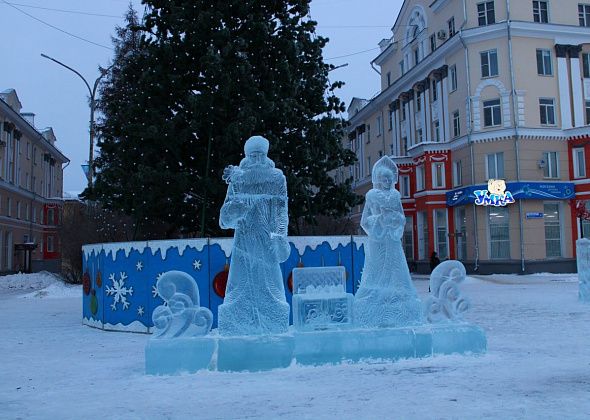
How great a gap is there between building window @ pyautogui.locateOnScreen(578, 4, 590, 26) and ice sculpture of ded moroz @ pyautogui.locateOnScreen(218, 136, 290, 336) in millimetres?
32965

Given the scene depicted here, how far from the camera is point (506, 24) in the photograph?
32.8m

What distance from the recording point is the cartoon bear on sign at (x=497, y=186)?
1270 inches

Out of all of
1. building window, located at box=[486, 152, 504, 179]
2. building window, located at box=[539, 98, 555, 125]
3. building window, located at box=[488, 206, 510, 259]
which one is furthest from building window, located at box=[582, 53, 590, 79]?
building window, located at box=[488, 206, 510, 259]

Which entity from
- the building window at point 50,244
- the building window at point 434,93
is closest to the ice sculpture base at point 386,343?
the building window at point 434,93

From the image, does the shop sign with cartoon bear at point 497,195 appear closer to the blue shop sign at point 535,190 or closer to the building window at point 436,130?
the blue shop sign at point 535,190

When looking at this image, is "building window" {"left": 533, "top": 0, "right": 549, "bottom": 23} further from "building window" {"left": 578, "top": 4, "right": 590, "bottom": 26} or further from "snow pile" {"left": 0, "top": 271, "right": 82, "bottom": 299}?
"snow pile" {"left": 0, "top": 271, "right": 82, "bottom": 299}

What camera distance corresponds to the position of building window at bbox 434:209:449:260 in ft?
120

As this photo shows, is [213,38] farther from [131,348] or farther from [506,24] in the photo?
[506,24]

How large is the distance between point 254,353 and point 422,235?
107ft

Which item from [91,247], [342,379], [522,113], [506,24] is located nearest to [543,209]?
[522,113]

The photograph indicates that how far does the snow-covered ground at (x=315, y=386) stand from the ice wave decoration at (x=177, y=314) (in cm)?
61

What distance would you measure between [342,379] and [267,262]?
6.53ft

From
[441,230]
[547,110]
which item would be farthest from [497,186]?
[547,110]

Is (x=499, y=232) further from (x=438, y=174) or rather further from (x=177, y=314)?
(x=177, y=314)
